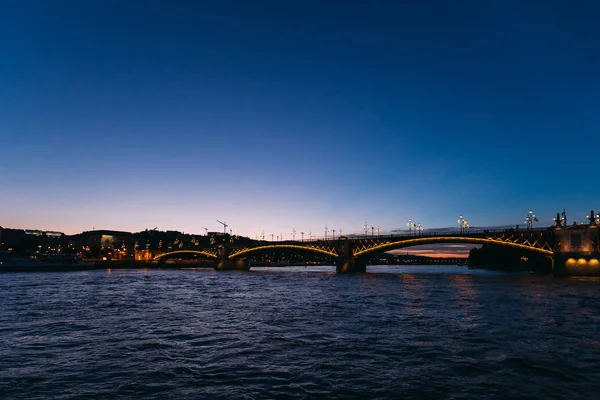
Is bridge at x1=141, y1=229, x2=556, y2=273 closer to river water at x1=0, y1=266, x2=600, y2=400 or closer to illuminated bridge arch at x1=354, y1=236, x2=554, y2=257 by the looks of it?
illuminated bridge arch at x1=354, y1=236, x2=554, y2=257

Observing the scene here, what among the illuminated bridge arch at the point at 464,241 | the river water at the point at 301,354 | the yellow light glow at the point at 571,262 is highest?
the illuminated bridge arch at the point at 464,241

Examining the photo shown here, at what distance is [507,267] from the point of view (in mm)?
172500

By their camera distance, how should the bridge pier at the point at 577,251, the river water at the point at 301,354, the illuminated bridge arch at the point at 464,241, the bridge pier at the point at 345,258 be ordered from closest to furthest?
the river water at the point at 301,354, the bridge pier at the point at 577,251, the illuminated bridge arch at the point at 464,241, the bridge pier at the point at 345,258

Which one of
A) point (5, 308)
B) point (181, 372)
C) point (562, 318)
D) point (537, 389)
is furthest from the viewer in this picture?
point (5, 308)

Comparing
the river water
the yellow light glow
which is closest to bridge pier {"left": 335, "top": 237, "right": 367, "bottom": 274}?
the yellow light glow

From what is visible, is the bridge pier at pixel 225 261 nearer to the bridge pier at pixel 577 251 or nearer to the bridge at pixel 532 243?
the bridge at pixel 532 243

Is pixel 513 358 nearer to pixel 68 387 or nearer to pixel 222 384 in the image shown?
pixel 222 384

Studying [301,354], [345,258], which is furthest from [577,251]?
[301,354]

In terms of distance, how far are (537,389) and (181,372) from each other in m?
10.7

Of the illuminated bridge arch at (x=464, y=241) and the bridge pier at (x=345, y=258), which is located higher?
the illuminated bridge arch at (x=464, y=241)

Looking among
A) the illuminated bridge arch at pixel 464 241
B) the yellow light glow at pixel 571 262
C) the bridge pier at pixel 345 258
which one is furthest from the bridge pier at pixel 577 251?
the bridge pier at pixel 345 258

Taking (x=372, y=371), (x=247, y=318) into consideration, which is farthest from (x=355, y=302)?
(x=372, y=371)

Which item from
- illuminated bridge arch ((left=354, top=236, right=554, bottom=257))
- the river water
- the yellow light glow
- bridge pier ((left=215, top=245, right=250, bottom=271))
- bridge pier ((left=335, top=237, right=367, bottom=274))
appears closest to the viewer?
the river water

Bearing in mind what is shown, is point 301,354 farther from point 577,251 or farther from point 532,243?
point 532,243
